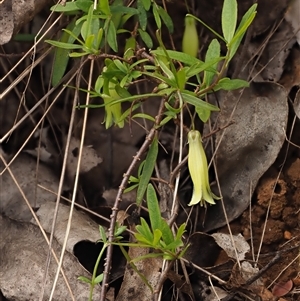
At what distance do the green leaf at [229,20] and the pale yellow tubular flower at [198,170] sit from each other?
0.22m

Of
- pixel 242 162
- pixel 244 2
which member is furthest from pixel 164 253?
pixel 244 2

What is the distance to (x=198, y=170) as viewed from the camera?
1.26 m

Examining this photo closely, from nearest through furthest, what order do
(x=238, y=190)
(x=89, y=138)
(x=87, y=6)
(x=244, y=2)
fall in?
(x=87, y=6) → (x=238, y=190) → (x=244, y=2) → (x=89, y=138)

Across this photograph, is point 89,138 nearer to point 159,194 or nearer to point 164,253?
point 159,194

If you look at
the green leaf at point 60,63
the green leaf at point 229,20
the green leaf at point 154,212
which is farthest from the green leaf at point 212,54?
the green leaf at point 60,63

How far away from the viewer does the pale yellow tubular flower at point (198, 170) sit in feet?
4.12

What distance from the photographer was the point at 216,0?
168 centimetres

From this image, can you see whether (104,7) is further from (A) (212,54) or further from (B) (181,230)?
(B) (181,230)

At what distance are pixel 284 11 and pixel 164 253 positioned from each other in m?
0.83

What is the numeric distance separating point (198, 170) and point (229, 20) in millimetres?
325

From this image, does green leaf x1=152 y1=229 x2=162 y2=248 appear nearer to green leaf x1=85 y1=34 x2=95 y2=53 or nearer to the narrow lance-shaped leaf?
green leaf x1=85 y1=34 x2=95 y2=53

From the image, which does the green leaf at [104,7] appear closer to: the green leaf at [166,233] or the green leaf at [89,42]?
the green leaf at [89,42]

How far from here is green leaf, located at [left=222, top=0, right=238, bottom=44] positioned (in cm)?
121

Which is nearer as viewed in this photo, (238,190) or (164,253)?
(164,253)
